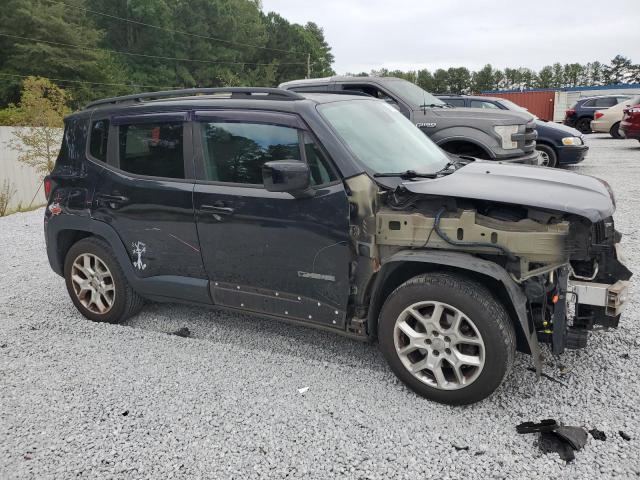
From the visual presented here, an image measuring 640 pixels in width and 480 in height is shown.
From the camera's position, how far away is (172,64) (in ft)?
191

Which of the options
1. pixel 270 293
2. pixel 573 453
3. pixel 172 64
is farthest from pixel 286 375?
pixel 172 64

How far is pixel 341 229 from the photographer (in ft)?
11.2

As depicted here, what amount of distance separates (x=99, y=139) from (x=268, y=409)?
8.96 ft

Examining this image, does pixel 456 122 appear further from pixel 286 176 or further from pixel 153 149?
pixel 286 176

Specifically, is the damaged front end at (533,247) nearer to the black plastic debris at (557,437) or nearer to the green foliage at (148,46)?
the black plastic debris at (557,437)

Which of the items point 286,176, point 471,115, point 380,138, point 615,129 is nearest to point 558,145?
point 471,115

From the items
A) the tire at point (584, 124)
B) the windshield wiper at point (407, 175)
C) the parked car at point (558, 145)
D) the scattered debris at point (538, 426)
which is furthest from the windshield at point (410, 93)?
the tire at point (584, 124)

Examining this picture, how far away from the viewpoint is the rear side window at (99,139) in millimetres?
4449

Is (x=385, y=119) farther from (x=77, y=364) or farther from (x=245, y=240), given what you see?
(x=77, y=364)

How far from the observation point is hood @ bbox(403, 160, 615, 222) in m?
3.02

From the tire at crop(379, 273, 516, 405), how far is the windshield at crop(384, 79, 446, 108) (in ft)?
18.5

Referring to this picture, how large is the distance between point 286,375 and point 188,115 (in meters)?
2.06

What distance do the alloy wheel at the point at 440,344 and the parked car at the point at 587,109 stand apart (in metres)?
23.6

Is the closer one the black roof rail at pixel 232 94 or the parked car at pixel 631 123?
the black roof rail at pixel 232 94
